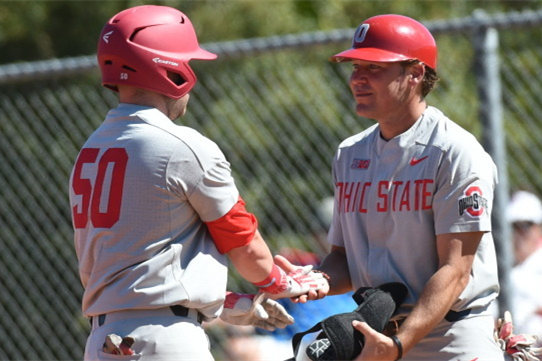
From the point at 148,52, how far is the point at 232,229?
2.46 feet

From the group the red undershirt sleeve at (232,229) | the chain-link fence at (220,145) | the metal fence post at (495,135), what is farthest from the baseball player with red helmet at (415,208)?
the chain-link fence at (220,145)

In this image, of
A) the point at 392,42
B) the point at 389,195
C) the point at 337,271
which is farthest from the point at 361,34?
the point at 337,271

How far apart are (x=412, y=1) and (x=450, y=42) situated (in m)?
1.27

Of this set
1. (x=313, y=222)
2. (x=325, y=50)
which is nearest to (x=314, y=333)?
(x=313, y=222)

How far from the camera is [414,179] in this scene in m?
3.59

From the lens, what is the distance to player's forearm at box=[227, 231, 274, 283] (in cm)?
351

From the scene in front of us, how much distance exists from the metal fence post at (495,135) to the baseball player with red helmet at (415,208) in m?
1.58

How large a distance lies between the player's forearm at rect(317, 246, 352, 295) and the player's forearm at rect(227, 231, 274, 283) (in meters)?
0.42

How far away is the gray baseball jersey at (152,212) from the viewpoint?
332cm

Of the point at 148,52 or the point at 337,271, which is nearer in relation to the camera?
the point at 148,52

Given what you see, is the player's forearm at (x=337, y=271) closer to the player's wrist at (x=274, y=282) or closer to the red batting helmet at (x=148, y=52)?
the player's wrist at (x=274, y=282)

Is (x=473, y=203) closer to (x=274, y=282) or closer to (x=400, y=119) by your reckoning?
(x=400, y=119)

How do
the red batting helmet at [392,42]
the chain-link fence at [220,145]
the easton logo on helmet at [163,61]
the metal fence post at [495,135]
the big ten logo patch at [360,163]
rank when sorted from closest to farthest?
the easton logo on helmet at [163,61]
the red batting helmet at [392,42]
the big ten logo patch at [360,163]
the metal fence post at [495,135]
the chain-link fence at [220,145]

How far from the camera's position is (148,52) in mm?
3457
